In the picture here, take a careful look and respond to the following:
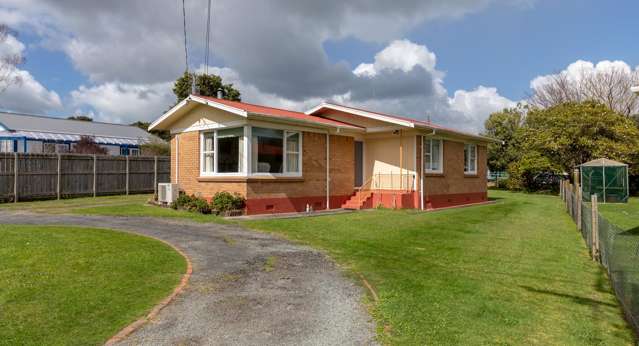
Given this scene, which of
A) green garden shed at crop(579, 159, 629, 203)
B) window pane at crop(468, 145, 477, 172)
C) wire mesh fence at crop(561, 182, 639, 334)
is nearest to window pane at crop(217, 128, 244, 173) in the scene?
wire mesh fence at crop(561, 182, 639, 334)

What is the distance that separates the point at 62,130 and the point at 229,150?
27928 mm

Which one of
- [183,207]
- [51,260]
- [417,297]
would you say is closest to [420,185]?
[183,207]

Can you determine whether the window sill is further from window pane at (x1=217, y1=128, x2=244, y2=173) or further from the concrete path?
the concrete path

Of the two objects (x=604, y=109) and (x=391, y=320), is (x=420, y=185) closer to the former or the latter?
(x=391, y=320)

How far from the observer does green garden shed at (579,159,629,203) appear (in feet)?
76.2

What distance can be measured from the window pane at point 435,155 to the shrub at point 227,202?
905 centimetres

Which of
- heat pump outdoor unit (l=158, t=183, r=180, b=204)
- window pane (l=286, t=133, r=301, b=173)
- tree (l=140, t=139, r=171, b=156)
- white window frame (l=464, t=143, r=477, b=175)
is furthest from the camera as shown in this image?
tree (l=140, t=139, r=171, b=156)

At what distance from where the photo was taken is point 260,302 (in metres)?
5.32

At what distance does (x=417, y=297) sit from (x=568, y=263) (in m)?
4.21

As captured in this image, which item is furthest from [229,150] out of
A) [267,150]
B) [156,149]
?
[156,149]

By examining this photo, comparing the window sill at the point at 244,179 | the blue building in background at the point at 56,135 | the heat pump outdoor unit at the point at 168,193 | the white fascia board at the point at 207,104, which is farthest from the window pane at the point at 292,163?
the blue building in background at the point at 56,135

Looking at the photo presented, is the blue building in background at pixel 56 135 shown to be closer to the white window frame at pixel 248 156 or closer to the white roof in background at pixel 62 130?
the white roof in background at pixel 62 130

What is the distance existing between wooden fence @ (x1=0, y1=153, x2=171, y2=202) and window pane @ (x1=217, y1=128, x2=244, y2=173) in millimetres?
6070

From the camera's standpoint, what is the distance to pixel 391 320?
15.6ft
